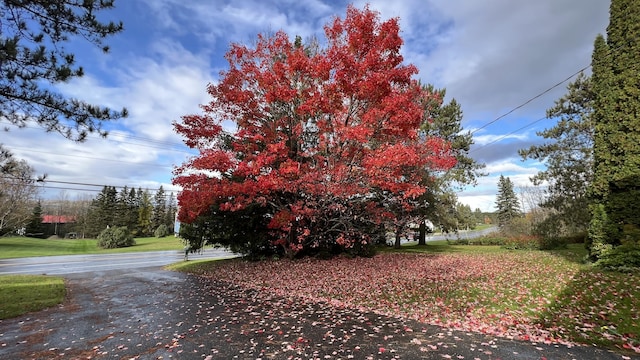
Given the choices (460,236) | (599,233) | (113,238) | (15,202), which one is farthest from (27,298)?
(460,236)

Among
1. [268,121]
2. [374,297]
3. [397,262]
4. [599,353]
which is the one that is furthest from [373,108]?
[599,353]

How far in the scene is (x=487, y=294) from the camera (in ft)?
21.9

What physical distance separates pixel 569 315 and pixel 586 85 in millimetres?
19544

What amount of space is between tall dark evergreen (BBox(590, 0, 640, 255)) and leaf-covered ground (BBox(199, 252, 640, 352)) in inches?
71.8

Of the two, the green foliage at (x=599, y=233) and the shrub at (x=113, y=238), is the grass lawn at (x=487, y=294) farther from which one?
the shrub at (x=113, y=238)

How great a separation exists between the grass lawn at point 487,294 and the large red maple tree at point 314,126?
2.38m

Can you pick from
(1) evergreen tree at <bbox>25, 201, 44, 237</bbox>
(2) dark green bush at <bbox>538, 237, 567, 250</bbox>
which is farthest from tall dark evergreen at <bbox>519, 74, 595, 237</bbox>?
(1) evergreen tree at <bbox>25, 201, 44, 237</bbox>

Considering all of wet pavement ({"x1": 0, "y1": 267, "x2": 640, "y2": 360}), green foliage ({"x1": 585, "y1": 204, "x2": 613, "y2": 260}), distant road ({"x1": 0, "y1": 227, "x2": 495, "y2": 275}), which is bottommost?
distant road ({"x1": 0, "y1": 227, "x2": 495, "y2": 275})

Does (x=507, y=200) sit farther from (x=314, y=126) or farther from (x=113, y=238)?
(x=113, y=238)

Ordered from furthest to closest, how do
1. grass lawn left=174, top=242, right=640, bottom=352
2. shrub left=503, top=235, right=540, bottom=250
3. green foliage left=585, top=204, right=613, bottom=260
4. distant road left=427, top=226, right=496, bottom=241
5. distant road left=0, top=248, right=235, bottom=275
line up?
1. distant road left=427, top=226, right=496, bottom=241
2. shrub left=503, top=235, right=540, bottom=250
3. distant road left=0, top=248, right=235, bottom=275
4. green foliage left=585, top=204, right=613, bottom=260
5. grass lawn left=174, top=242, right=640, bottom=352

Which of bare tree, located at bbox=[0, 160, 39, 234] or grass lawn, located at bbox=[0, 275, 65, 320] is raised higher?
bare tree, located at bbox=[0, 160, 39, 234]

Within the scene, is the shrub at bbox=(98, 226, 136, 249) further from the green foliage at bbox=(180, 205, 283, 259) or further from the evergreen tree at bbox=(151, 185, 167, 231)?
the green foliage at bbox=(180, 205, 283, 259)

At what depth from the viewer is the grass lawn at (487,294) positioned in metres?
4.53

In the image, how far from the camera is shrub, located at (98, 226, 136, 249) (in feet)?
95.6
